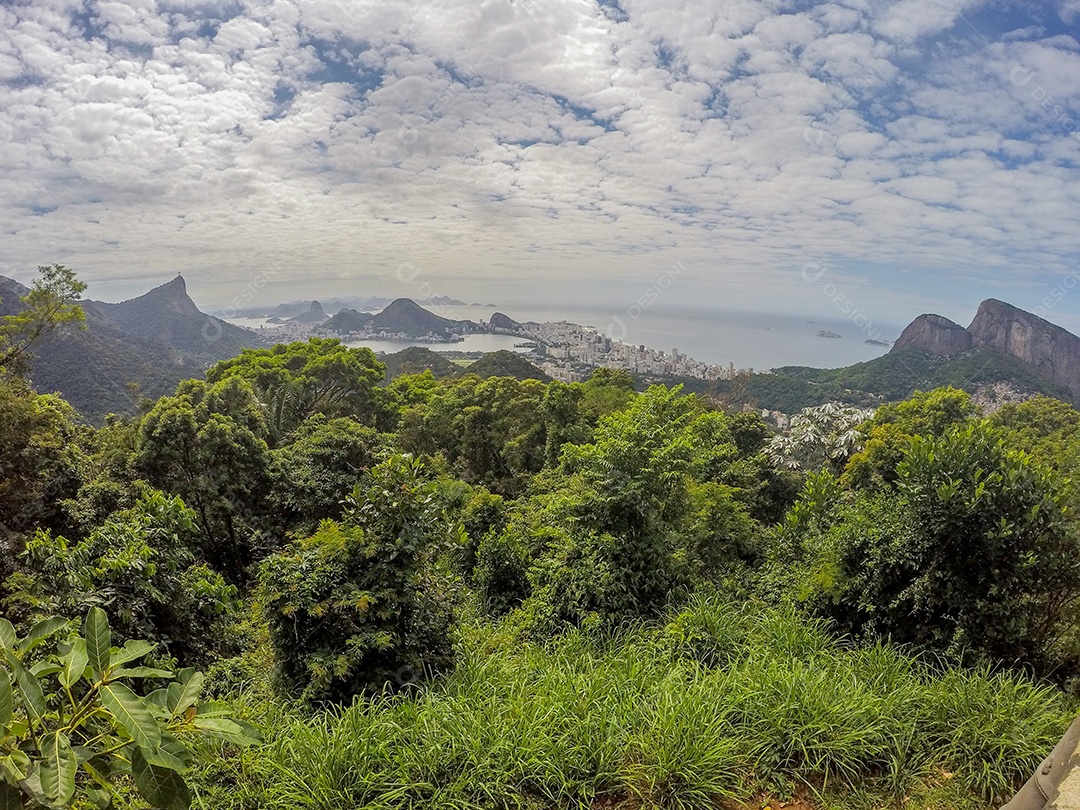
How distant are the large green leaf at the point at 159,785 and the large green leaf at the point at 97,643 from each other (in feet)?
0.77

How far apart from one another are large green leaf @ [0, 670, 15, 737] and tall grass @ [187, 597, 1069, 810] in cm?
177

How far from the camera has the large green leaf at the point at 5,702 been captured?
3.72 ft

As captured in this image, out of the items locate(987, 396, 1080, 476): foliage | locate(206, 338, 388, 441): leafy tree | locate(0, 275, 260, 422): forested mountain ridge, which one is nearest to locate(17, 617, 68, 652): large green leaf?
locate(0, 275, 260, 422): forested mountain ridge

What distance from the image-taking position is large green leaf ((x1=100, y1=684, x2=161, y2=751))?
122 cm

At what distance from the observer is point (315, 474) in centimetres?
1056

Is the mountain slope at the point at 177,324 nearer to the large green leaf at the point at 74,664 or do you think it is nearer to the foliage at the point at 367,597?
the foliage at the point at 367,597

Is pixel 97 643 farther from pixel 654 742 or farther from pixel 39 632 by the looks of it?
pixel 654 742

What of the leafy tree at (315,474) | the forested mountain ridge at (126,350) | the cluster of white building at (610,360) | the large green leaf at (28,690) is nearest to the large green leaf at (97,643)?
the large green leaf at (28,690)

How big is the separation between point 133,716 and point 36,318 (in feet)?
50.6

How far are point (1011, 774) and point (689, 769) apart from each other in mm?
1758

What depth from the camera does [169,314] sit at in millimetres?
87500

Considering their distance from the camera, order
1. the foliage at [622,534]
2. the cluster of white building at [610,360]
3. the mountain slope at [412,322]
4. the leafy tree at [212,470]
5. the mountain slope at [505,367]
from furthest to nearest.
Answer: the mountain slope at [412,322], the cluster of white building at [610,360], the mountain slope at [505,367], the leafy tree at [212,470], the foliage at [622,534]

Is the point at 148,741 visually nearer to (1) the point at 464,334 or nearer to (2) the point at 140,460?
(2) the point at 140,460

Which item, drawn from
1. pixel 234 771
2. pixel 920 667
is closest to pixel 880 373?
pixel 920 667
